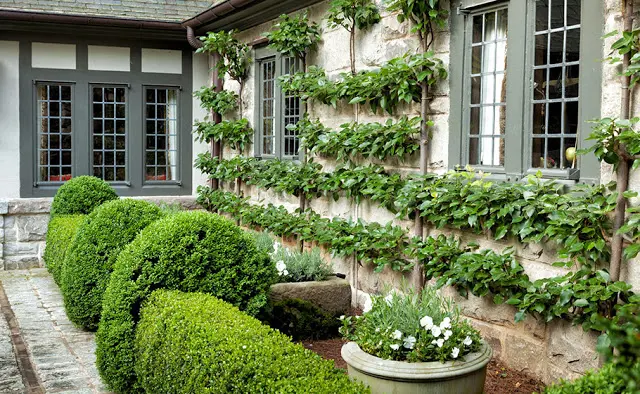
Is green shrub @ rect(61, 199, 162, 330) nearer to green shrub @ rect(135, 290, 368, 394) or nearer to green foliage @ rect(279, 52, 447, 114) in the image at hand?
green shrub @ rect(135, 290, 368, 394)

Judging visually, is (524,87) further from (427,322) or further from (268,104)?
(268,104)

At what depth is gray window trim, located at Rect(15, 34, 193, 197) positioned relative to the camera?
10531 millimetres

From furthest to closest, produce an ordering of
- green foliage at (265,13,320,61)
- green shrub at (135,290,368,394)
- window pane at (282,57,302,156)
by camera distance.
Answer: window pane at (282,57,302,156) < green foliage at (265,13,320,61) < green shrub at (135,290,368,394)

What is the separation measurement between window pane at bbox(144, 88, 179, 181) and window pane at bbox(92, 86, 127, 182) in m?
0.37

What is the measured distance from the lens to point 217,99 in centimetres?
1035

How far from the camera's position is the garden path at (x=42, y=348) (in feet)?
17.0

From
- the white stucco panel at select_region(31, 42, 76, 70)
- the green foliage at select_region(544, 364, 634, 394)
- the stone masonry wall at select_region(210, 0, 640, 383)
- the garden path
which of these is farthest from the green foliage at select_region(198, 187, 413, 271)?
the white stucco panel at select_region(31, 42, 76, 70)

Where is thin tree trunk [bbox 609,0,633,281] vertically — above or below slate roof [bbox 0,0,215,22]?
below

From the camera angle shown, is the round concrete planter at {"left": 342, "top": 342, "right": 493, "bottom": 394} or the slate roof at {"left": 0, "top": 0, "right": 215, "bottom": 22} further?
the slate roof at {"left": 0, "top": 0, "right": 215, "bottom": 22}

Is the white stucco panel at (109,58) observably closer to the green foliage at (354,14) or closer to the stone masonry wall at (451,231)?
the stone masonry wall at (451,231)

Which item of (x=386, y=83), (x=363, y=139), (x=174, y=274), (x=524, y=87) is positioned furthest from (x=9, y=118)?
(x=524, y=87)

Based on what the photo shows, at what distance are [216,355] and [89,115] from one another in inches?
317

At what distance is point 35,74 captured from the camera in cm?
1054

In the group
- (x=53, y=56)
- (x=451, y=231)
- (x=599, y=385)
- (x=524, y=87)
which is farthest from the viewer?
(x=53, y=56)
